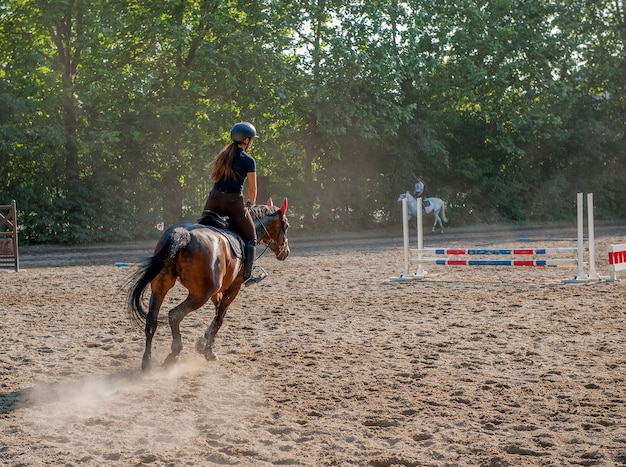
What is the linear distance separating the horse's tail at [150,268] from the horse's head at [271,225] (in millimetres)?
2017

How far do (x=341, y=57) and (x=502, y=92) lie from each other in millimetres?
9836

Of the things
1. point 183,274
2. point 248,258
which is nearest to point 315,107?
point 248,258

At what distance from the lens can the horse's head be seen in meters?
9.92

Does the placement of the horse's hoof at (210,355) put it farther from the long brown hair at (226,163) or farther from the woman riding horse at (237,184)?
the long brown hair at (226,163)

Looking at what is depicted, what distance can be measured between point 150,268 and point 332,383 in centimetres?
200

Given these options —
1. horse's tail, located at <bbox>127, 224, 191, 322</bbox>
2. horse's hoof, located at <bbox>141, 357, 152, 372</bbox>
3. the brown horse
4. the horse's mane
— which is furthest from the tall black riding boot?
horse's hoof, located at <bbox>141, 357, 152, 372</bbox>

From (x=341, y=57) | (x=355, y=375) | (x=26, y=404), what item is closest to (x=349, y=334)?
(x=355, y=375)

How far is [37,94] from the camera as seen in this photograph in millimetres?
29484

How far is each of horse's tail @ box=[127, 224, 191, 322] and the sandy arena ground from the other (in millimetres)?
656

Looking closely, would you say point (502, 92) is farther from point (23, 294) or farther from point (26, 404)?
point (26, 404)

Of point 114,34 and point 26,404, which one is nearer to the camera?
point 26,404

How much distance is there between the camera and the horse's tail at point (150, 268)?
7.76 meters

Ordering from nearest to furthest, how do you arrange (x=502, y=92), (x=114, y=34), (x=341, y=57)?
(x=114, y=34), (x=341, y=57), (x=502, y=92)

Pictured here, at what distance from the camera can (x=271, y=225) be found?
33.3 ft
